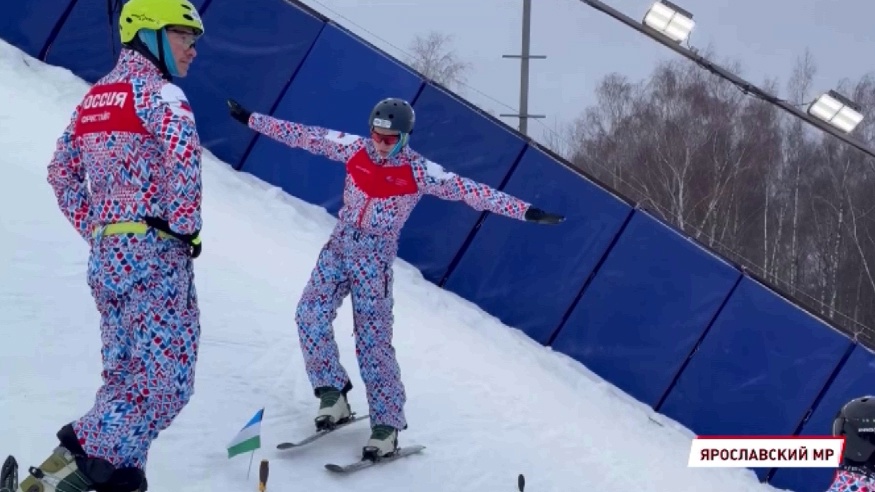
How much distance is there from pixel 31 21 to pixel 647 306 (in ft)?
25.5

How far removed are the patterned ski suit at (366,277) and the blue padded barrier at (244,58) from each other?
19.0ft

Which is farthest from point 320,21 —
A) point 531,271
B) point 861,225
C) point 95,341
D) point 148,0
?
point 861,225

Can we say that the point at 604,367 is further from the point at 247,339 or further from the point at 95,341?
the point at 95,341

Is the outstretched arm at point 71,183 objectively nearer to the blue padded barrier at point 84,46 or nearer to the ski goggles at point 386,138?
the ski goggles at point 386,138

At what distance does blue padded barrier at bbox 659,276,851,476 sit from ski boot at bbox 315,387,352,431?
5.07 m

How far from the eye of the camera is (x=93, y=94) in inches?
154

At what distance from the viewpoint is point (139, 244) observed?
380cm

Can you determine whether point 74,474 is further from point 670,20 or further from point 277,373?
point 670,20

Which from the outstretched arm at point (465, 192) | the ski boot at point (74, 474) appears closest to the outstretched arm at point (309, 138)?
the outstretched arm at point (465, 192)

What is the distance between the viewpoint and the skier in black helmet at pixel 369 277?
5.80 meters

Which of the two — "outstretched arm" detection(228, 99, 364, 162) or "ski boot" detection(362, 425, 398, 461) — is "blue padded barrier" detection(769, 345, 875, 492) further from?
"outstretched arm" detection(228, 99, 364, 162)

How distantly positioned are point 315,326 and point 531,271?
5.12 m

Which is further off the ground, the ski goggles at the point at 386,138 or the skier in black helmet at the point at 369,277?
the ski goggles at the point at 386,138

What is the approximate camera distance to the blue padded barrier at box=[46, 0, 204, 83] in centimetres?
1198
